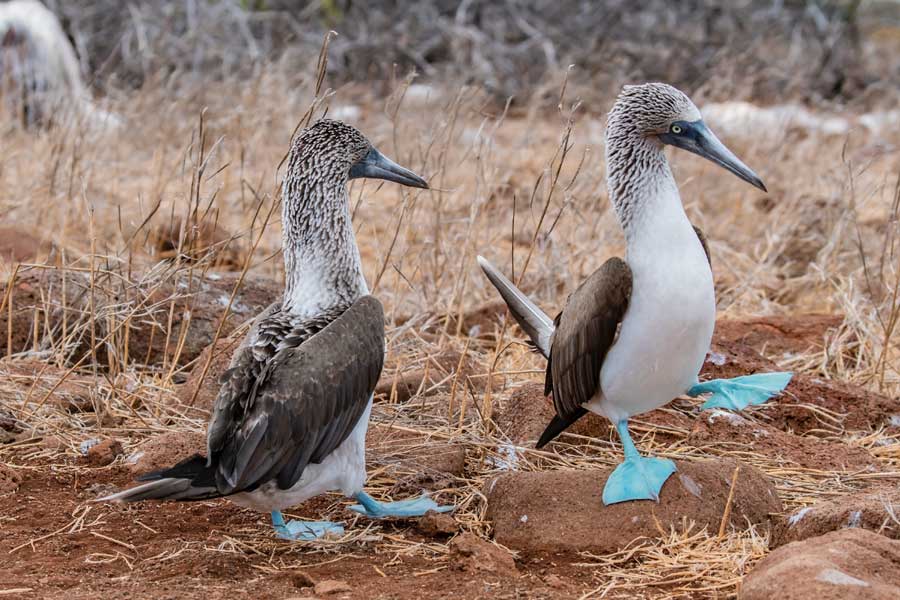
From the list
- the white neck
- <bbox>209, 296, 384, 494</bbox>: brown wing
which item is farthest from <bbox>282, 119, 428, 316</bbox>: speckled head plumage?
<bbox>209, 296, 384, 494</bbox>: brown wing

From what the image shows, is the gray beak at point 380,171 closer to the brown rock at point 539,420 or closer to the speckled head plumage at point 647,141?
the speckled head plumage at point 647,141

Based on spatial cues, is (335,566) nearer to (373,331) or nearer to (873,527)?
(373,331)

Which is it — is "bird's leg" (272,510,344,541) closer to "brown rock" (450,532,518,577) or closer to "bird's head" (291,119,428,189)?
"brown rock" (450,532,518,577)

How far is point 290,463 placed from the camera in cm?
354

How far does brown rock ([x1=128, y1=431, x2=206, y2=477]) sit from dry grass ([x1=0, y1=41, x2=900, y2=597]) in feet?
1.08

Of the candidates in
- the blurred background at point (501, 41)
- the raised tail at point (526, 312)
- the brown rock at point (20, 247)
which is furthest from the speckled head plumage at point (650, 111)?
the blurred background at point (501, 41)

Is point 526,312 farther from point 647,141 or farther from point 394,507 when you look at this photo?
point 394,507

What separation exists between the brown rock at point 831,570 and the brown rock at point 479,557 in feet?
2.27

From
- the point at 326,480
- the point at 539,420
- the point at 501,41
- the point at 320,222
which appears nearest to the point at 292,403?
the point at 326,480

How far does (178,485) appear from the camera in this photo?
338 cm

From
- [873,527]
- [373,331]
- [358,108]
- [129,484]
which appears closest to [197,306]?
[129,484]

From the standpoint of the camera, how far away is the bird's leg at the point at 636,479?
3.67 m

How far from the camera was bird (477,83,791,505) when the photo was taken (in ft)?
12.1

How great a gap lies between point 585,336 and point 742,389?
62cm
